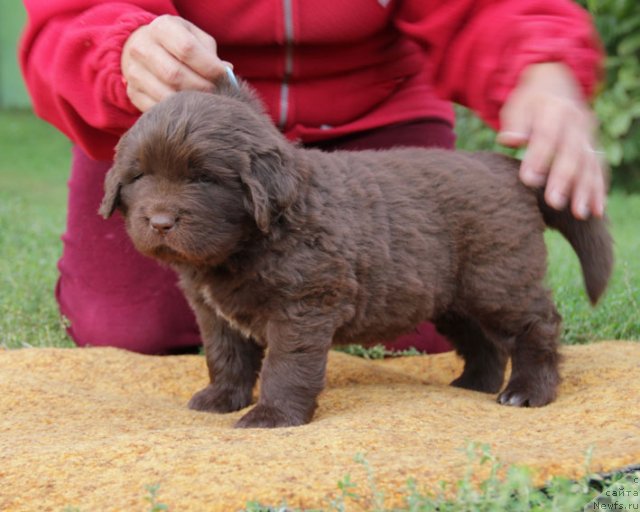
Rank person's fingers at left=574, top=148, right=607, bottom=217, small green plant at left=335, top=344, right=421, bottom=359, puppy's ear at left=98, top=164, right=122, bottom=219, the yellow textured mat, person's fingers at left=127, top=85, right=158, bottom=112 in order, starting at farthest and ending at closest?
1. small green plant at left=335, top=344, right=421, bottom=359
2. person's fingers at left=127, top=85, right=158, bottom=112
3. person's fingers at left=574, top=148, right=607, bottom=217
4. puppy's ear at left=98, top=164, right=122, bottom=219
5. the yellow textured mat

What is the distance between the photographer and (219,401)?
3887 millimetres

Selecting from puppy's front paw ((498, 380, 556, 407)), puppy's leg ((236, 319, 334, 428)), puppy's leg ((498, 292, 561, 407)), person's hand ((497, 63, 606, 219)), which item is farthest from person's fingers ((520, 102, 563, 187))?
puppy's leg ((236, 319, 334, 428))

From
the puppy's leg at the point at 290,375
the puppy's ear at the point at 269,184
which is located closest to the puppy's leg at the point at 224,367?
the puppy's leg at the point at 290,375

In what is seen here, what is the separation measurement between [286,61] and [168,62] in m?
1.25

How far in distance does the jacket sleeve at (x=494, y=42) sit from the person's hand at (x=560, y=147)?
0.29 metres

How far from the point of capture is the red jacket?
4020 millimetres

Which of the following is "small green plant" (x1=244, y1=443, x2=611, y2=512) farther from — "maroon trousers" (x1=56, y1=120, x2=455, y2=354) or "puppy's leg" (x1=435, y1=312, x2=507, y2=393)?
"maroon trousers" (x1=56, y1=120, x2=455, y2=354)

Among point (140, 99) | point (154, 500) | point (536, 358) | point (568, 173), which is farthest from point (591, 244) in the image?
point (154, 500)

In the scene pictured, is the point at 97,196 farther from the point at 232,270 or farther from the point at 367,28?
the point at 232,270

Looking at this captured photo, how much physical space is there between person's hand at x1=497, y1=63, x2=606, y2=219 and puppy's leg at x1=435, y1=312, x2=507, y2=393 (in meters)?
0.83

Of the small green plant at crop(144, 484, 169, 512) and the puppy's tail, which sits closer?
the small green plant at crop(144, 484, 169, 512)

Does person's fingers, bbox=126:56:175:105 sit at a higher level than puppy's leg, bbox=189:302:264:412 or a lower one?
higher

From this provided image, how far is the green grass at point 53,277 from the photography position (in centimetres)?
514

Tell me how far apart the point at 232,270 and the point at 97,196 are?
2.25m
